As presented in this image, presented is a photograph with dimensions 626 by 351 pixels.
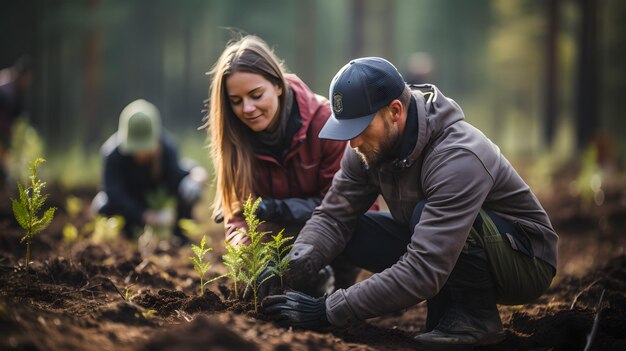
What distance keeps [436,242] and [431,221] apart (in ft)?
0.34

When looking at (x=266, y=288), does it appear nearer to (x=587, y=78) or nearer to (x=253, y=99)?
(x=253, y=99)

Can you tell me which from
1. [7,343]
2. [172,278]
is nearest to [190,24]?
[172,278]

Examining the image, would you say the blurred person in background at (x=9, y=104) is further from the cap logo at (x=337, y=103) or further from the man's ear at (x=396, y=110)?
the man's ear at (x=396, y=110)

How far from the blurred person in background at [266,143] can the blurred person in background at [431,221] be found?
568mm

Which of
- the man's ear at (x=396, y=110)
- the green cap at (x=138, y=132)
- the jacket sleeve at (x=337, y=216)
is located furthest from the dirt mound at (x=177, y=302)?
the green cap at (x=138, y=132)

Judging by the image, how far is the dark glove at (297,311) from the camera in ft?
9.90

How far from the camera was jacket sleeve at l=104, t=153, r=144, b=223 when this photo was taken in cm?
650

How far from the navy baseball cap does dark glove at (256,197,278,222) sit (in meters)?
0.95

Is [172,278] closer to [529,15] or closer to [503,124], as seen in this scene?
[529,15]

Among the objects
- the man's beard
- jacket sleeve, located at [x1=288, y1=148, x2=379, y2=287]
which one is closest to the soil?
jacket sleeve, located at [x1=288, y1=148, x2=379, y2=287]

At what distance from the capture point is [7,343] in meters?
2.03

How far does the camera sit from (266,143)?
394cm

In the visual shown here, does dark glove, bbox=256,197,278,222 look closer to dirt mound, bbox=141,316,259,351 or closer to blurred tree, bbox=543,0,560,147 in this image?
dirt mound, bbox=141,316,259,351

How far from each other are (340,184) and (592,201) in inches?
256
